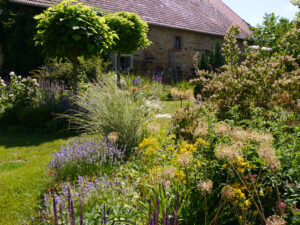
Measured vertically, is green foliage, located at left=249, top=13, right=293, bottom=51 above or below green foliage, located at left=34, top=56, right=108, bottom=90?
above

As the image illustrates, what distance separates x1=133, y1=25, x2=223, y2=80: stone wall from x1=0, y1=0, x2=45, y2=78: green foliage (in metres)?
5.41

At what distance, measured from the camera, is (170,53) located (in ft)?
53.1

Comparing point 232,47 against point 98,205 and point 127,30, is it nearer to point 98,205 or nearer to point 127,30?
point 98,205

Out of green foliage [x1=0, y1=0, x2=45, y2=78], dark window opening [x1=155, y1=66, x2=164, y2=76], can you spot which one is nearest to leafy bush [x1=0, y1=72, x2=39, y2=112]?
green foliage [x1=0, y1=0, x2=45, y2=78]

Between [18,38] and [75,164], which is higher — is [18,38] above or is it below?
above

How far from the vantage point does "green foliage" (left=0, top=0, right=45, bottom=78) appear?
432 inches

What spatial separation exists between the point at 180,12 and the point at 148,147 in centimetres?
1627

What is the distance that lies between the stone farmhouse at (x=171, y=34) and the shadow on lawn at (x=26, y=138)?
8.11 metres

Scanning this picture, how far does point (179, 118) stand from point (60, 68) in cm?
588

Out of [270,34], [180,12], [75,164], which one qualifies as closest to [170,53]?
[180,12]

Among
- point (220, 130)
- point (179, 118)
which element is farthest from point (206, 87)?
point (220, 130)

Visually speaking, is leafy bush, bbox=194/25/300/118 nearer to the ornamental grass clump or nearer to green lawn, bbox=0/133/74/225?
the ornamental grass clump

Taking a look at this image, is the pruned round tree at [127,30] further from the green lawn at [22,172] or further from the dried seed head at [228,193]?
the dried seed head at [228,193]

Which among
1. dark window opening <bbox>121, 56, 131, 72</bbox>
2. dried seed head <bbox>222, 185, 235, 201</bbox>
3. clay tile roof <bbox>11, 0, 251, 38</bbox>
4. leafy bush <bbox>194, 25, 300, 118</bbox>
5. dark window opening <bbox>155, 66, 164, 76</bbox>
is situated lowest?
dried seed head <bbox>222, 185, 235, 201</bbox>
